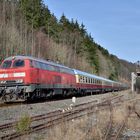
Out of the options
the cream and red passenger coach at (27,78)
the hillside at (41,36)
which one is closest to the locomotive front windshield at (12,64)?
the cream and red passenger coach at (27,78)

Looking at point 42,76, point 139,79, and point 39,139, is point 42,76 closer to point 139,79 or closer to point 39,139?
point 39,139

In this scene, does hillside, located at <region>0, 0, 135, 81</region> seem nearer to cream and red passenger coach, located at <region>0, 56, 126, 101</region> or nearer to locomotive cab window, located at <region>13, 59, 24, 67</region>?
cream and red passenger coach, located at <region>0, 56, 126, 101</region>

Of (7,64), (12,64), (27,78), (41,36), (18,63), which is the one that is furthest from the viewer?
(41,36)

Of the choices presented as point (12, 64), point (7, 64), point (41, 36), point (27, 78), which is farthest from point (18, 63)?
point (41, 36)

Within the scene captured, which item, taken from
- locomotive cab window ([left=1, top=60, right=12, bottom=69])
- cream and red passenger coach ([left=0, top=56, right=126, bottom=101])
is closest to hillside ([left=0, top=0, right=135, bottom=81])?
cream and red passenger coach ([left=0, top=56, right=126, bottom=101])

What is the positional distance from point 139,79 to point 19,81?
23987 mm

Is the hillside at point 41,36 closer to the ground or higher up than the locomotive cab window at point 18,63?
higher up

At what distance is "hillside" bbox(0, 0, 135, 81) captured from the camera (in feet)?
192

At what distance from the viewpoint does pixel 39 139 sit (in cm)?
1170

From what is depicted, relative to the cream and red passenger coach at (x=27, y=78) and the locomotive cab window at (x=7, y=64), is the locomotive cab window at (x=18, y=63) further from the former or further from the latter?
the locomotive cab window at (x=7, y=64)

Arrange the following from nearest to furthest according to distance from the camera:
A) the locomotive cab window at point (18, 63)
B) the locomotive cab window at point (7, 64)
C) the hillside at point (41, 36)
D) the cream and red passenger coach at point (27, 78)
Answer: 1. the cream and red passenger coach at point (27, 78)
2. the locomotive cab window at point (18, 63)
3. the locomotive cab window at point (7, 64)
4. the hillside at point (41, 36)

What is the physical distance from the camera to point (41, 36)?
78.6 m

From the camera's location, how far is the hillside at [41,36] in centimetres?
5838

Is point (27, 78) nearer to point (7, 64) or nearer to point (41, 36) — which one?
point (7, 64)
